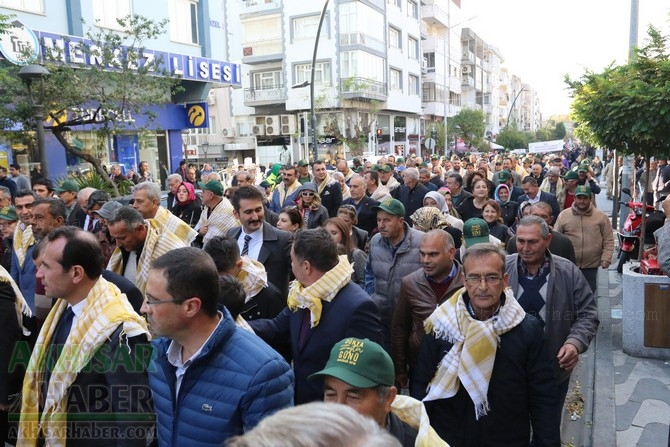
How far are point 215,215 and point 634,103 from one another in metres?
5.25

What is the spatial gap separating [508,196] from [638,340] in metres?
3.55

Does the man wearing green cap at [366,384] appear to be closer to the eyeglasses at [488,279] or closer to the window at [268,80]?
the eyeglasses at [488,279]

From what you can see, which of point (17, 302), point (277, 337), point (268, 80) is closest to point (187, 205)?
point (17, 302)

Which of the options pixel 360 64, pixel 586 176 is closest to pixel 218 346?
pixel 586 176

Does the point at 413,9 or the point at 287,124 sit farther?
the point at 413,9

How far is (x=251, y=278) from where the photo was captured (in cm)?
399

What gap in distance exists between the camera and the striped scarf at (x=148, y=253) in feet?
14.8

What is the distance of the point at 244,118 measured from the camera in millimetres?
45844

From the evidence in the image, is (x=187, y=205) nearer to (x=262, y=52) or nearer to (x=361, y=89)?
(x=361, y=89)

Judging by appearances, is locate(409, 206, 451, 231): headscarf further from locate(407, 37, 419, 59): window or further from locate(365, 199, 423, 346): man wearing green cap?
locate(407, 37, 419, 59): window

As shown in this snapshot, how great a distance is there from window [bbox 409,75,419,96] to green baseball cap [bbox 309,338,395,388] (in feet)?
157

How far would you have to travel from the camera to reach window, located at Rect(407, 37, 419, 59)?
48094mm

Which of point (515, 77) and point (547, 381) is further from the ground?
point (515, 77)

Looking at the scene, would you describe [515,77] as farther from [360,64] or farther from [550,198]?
[550,198]
